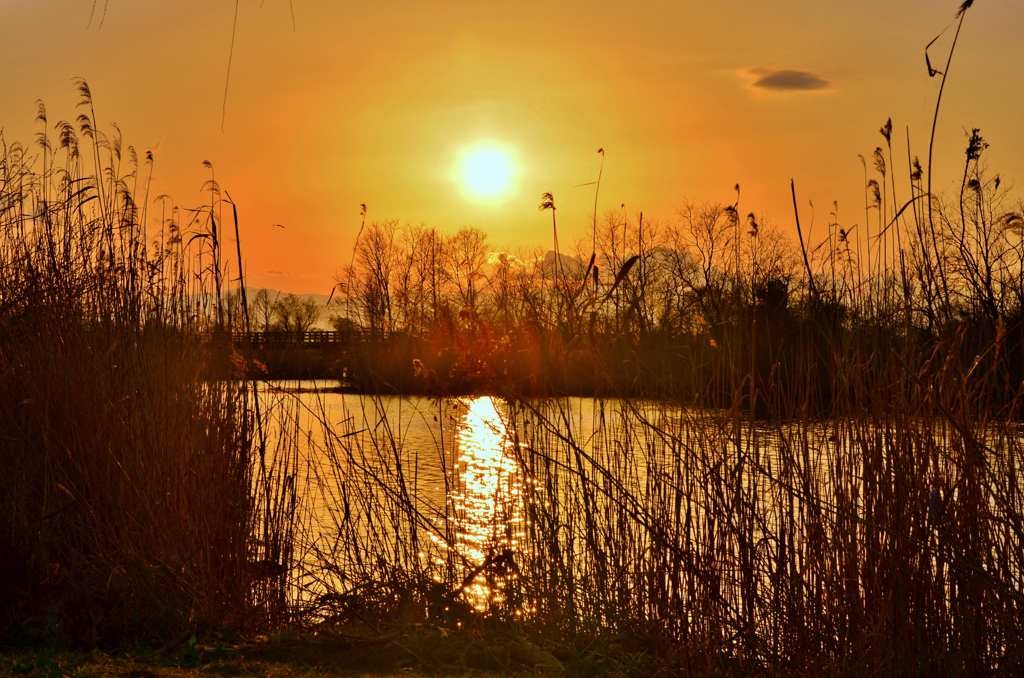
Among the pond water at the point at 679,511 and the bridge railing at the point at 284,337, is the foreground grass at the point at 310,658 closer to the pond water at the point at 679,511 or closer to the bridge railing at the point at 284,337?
the pond water at the point at 679,511

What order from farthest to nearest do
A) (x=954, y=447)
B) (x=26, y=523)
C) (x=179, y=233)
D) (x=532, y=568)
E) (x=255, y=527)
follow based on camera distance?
(x=179, y=233) < (x=255, y=527) < (x=26, y=523) < (x=532, y=568) < (x=954, y=447)

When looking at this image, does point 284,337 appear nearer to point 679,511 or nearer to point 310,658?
point 310,658

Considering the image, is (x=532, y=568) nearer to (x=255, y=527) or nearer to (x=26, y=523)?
(x=255, y=527)

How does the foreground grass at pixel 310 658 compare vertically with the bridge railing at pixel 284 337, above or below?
below

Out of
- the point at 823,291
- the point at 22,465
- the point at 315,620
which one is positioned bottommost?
the point at 315,620

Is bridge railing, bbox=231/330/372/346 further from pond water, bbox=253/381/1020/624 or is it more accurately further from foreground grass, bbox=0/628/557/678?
foreground grass, bbox=0/628/557/678

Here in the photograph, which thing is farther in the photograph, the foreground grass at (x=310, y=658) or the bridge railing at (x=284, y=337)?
the bridge railing at (x=284, y=337)

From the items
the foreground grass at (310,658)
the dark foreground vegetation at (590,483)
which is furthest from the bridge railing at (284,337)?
the foreground grass at (310,658)

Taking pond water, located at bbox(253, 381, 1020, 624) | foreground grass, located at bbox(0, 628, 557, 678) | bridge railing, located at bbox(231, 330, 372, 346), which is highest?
bridge railing, located at bbox(231, 330, 372, 346)

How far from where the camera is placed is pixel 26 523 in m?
3.30

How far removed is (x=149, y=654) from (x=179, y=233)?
226 cm

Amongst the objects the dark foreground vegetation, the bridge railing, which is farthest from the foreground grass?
the bridge railing

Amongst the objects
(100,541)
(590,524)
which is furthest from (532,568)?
(100,541)

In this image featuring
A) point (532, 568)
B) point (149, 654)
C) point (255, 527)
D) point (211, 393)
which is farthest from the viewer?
point (211, 393)
